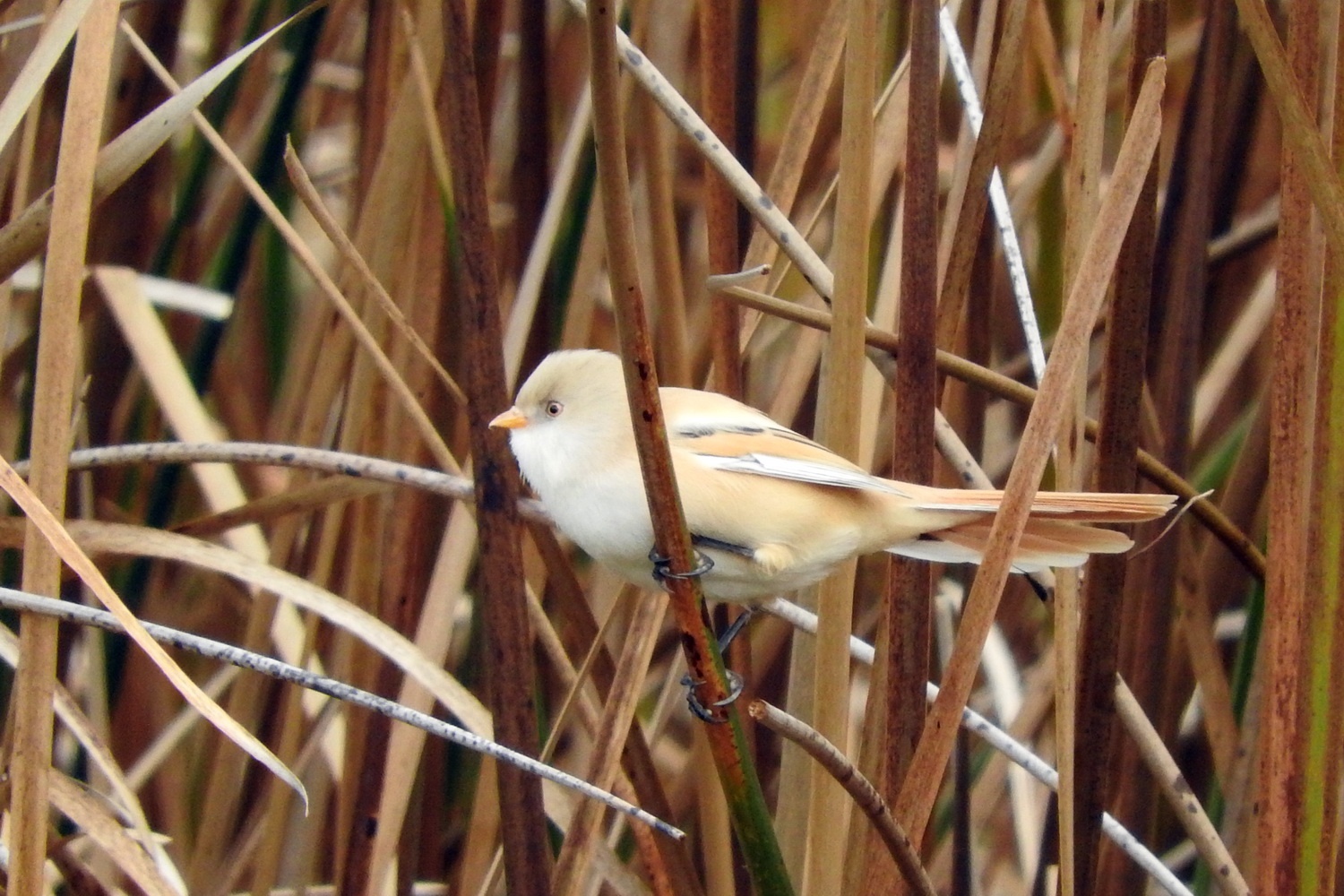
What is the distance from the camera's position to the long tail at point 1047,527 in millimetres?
1312

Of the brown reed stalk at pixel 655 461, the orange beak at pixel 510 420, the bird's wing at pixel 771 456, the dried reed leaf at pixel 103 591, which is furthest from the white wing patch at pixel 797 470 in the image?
the dried reed leaf at pixel 103 591

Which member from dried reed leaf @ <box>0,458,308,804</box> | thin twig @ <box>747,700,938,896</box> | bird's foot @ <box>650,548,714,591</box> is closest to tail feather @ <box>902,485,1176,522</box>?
bird's foot @ <box>650,548,714,591</box>

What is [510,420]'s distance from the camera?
154cm

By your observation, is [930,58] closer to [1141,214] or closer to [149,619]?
[1141,214]

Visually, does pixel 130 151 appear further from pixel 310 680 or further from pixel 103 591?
pixel 310 680

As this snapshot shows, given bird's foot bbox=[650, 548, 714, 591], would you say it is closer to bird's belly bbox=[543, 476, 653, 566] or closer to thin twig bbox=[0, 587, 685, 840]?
bird's belly bbox=[543, 476, 653, 566]

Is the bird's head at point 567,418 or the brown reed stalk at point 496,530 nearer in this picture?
the brown reed stalk at point 496,530

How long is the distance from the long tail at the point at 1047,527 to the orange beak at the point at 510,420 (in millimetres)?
451

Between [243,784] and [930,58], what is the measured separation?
161 centimetres

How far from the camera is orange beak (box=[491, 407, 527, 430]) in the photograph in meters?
1.48

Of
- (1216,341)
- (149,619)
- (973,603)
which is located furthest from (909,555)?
(149,619)

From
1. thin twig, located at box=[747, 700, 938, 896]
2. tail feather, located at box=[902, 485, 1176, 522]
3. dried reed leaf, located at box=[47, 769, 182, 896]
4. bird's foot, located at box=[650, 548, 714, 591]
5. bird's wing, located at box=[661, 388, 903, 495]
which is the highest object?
bird's wing, located at box=[661, 388, 903, 495]

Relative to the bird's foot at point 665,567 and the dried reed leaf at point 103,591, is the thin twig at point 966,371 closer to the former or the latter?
the bird's foot at point 665,567

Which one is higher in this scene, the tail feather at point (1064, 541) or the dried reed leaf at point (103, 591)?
the tail feather at point (1064, 541)
